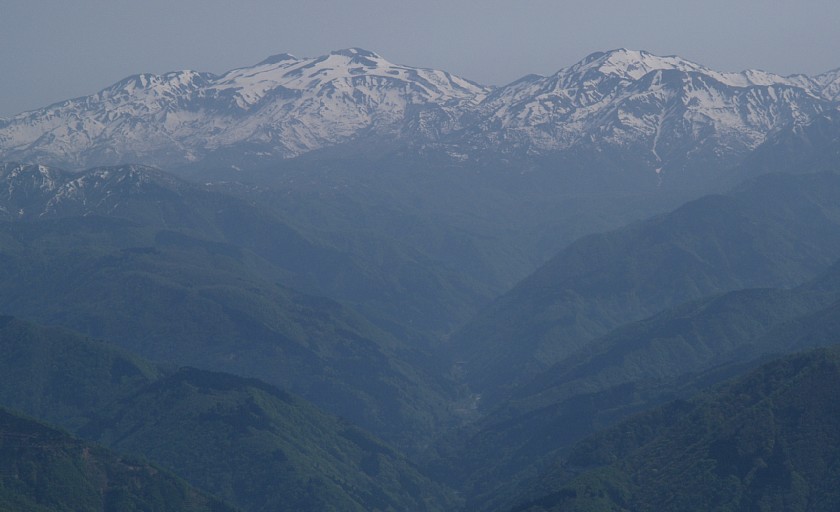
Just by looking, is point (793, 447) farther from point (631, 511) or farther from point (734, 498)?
point (631, 511)

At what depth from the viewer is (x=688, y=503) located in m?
195

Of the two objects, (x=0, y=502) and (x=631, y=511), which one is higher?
(x=0, y=502)

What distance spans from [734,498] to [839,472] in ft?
58.6


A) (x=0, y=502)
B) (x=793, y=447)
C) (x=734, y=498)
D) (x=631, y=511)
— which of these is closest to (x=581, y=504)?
(x=631, y=511)

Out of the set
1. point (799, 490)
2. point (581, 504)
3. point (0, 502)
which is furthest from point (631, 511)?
point (0, 502)

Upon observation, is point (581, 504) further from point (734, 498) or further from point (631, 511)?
point (734, 498)

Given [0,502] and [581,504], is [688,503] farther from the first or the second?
[0,502]

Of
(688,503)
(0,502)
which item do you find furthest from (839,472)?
(0,502)

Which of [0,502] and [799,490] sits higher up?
[0,502]

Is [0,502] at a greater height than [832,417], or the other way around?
[0,502]

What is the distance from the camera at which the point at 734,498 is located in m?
193

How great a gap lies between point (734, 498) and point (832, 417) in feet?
76.7

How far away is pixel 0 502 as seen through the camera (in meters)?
194

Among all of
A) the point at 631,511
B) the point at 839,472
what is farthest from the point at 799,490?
the point at 631,511
